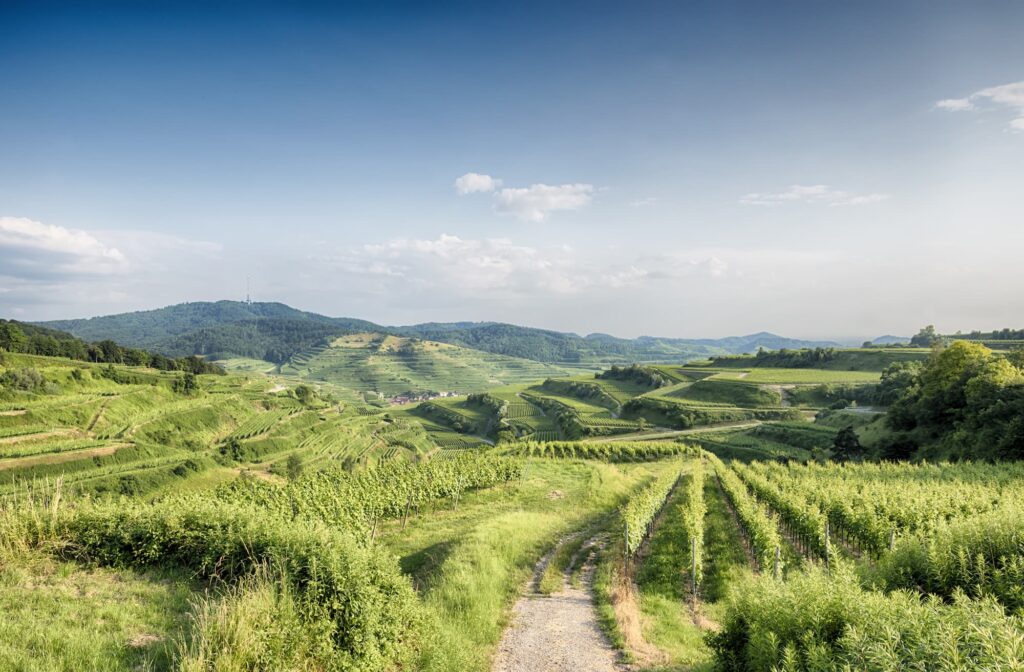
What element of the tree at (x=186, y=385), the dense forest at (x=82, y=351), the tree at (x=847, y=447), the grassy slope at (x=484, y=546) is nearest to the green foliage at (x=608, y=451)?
the tree at (x=847, y=447)

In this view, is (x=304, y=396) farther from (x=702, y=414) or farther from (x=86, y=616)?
(x=86, y=616)

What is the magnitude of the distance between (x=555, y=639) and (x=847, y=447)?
176 ft

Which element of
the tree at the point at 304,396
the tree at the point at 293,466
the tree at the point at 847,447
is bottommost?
the tree at the point at 293,466

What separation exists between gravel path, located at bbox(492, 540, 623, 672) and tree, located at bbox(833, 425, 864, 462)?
49.2 metres

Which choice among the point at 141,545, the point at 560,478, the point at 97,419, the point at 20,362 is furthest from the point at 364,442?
the point at 141,545

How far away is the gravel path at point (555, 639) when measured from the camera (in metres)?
11.0

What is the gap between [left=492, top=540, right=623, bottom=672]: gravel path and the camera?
11.0 metres

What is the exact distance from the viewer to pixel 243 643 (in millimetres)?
7113

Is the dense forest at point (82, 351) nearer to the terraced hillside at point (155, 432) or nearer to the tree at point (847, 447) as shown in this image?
the terraced hillside at point (155, 432)

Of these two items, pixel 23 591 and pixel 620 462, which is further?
pixel 620 462

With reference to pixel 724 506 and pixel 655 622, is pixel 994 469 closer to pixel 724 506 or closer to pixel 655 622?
pixel 724 506

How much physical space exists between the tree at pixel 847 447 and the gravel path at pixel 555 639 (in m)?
49.2

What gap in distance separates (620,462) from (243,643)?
58144 millimetres

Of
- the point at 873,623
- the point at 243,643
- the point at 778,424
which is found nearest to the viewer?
the point at 873,623
